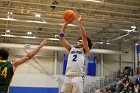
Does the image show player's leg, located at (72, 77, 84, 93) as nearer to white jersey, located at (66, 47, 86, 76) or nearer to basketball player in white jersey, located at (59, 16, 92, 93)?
basketball player in white jersey, located at (59, 16, 92, 93)

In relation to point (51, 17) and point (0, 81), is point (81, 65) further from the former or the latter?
point (51, 17)

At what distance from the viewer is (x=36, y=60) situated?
25.7 m

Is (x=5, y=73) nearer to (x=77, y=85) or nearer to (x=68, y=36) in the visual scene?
(x=77, y=85)

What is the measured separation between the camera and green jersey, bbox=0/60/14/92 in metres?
4.13

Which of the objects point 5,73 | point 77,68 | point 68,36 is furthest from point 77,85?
point 68,36

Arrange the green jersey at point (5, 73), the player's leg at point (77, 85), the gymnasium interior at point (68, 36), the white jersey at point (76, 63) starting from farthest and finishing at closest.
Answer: the gymnasium interior at point (68, 36) → the white jersey at point (76, 63) → the player's leg at point (77, 85) → the green jersey at point (5, 73)

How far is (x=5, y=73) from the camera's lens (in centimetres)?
414

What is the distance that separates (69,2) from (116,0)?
2572 millimetres

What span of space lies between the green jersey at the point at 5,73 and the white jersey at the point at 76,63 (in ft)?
5.17

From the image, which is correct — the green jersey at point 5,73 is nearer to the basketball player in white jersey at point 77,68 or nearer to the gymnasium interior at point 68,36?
the basketball player in white jersey at point 77,68

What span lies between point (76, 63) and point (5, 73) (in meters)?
1.76

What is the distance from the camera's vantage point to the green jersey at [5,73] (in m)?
4.13

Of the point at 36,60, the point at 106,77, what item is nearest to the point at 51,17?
the point at 36,60

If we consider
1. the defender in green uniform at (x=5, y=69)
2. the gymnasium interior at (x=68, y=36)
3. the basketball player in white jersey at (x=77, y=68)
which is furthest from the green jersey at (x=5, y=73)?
the gymnasium interior at (x=68, y=36)
